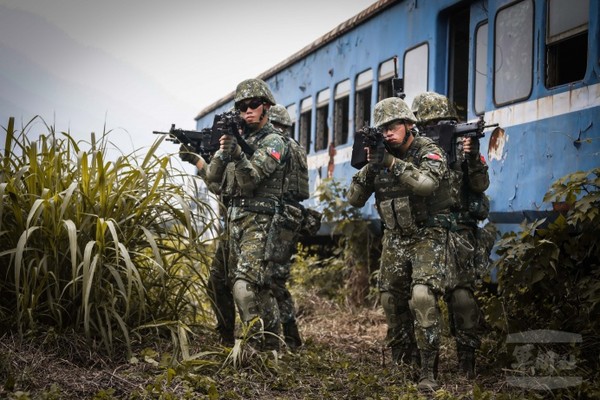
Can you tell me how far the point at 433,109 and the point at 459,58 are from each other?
90.7 inches

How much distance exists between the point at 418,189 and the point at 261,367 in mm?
1383

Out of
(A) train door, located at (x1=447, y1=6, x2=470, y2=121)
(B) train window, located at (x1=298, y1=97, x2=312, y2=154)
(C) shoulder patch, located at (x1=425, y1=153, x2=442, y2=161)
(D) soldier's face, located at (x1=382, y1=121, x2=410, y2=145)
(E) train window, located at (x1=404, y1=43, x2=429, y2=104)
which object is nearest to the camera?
(C) shoulder patch, located at (x1=425, y1=153, x2=442, y2=161)

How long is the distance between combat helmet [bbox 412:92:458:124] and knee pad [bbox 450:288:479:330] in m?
1.24

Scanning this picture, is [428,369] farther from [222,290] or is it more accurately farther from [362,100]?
[362,100]

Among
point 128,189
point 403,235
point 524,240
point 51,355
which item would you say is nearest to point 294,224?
point 403,235

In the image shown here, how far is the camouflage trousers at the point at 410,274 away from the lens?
4594mm

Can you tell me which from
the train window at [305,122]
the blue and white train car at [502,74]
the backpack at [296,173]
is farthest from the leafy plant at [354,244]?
the backpack at [296,173]

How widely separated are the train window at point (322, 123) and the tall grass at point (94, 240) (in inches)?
217

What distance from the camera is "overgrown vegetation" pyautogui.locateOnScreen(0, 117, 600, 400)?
4090mm

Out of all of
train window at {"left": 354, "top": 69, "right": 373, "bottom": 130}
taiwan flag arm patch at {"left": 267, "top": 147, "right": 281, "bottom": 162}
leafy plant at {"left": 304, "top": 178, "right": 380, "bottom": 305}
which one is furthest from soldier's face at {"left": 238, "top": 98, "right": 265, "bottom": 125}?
train window at {"left": 354, "top": 69, "right": 373, "bottom": 130}

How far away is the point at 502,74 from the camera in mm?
6266

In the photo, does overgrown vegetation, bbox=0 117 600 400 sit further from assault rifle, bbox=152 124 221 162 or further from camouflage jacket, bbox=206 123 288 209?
assault rifle, bbox=152 124 221 162

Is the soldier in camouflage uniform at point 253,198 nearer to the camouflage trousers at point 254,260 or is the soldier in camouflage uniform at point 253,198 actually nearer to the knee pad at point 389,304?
the camouflage trousers at point 254,260

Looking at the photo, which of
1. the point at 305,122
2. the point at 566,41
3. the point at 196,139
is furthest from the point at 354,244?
the point at 566,41
